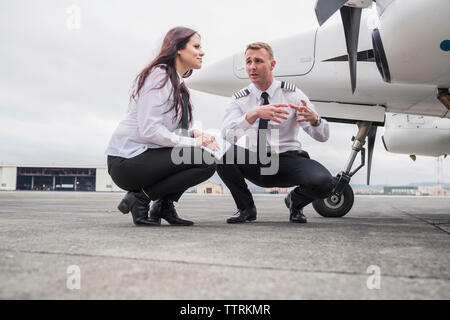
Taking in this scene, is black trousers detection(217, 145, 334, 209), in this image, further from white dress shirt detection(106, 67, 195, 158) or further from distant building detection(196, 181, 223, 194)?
distant building detection(196, 181, 223, 194)

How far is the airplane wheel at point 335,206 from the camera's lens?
4.60 meters

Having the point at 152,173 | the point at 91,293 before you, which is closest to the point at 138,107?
the point at 152,173

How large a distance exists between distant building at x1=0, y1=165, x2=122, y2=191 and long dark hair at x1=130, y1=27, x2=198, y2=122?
56.1 m

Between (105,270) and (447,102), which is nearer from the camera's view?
(105,270)

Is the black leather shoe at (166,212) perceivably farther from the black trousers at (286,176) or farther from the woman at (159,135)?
the black trousers at (286,176)

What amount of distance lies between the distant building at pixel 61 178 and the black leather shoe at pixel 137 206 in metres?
55.8

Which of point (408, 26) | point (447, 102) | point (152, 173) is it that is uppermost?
point (408, 26)

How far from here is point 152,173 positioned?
2693 mm

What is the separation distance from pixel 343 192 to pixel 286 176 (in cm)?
162

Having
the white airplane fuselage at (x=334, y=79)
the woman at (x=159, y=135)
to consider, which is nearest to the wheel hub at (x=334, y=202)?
the white airplane fuselage at (x=334, y=79)

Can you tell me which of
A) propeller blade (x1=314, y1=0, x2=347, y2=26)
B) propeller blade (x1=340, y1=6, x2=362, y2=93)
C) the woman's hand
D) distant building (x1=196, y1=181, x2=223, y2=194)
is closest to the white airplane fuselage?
propeller blade (x1=340, y1=6, x2=362, y2=93)

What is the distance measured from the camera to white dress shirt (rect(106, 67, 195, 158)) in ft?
8.35

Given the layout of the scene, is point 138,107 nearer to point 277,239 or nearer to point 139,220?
point 139,220
